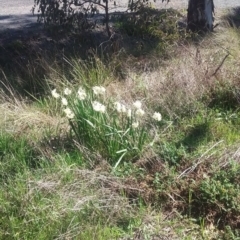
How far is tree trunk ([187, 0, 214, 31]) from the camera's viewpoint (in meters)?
9.20

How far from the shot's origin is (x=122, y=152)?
473 cm

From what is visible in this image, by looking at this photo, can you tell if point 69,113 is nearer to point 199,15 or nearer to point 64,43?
point 64,43

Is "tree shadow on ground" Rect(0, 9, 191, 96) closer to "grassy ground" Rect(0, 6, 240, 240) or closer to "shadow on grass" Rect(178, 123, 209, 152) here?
"grassy ground" Rect(0, 6, 240, 240)

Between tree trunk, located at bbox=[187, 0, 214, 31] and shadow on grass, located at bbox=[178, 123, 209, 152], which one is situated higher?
tree trunk, located at bbox=[187, 0, 214, 31]

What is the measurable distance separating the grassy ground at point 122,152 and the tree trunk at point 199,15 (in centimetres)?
226

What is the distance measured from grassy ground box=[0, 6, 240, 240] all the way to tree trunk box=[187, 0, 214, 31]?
2.26 m

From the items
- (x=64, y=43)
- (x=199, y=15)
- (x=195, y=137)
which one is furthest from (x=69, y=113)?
(x=199, y=15)

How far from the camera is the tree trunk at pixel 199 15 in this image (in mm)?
9195

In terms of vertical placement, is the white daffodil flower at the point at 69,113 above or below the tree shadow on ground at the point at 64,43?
above

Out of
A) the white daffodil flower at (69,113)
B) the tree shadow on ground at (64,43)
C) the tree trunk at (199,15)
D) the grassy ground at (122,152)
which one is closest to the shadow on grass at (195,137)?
the grassy ground at (122,152)

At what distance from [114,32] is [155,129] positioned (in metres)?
3.80

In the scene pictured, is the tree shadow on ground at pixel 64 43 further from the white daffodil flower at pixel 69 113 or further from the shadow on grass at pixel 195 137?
the shadow on grass at pixel 195 137

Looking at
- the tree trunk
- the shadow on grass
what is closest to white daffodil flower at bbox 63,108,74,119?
the shadow on grass

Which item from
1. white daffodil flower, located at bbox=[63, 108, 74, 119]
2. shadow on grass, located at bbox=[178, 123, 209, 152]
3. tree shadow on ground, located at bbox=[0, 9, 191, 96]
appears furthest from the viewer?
tree shadow on ground, located at bbox=[0, 9, 191, 96]
